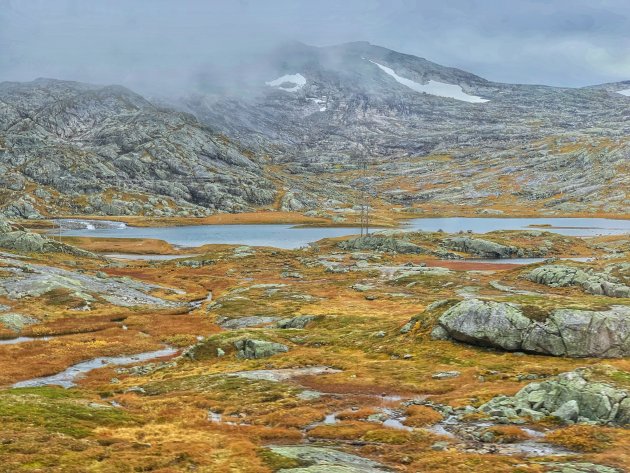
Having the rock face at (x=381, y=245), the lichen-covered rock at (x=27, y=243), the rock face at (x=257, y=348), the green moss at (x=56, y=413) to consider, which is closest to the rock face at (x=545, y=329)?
the rock face at (x=257, y=348)

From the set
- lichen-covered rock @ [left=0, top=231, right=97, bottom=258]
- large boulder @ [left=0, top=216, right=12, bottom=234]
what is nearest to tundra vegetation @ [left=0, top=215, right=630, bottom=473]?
lichen-covered rock @ [left=0, top=231, right=97, bottom=258]

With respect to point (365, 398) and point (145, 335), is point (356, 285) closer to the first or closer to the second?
point (145, 335)

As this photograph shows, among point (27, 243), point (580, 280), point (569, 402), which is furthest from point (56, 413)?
point (27, 243)

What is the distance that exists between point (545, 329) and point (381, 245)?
129 meters

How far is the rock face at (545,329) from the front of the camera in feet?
154

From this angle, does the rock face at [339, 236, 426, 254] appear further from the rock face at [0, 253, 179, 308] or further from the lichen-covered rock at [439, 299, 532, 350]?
the lichen-covered rock at [439, 299, 532, 350]

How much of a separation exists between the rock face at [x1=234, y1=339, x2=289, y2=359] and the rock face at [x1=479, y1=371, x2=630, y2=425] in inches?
1120

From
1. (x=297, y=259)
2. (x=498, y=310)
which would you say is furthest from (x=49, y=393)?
(x=297, y=259)

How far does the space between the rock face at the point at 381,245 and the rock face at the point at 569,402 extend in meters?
137

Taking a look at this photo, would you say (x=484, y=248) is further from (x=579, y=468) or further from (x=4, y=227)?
(x=579, y=468)

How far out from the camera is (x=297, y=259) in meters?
160

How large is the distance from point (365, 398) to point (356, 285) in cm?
7117

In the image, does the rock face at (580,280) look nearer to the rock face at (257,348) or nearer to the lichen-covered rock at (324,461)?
the rock face at (257,348)

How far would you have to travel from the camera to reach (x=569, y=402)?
31344mm
